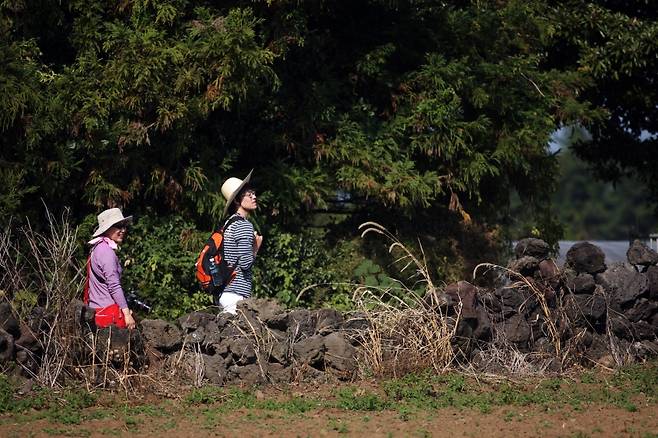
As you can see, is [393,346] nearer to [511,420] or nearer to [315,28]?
[511,420]

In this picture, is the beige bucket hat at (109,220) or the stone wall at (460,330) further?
the beige bucket hat at (109,220)

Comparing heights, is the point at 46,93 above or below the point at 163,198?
above

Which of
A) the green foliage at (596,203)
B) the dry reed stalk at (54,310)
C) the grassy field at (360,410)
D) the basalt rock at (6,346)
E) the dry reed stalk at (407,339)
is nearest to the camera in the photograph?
the grassy field at (360,410)

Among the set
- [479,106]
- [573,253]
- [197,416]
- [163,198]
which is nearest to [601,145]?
[479,106]

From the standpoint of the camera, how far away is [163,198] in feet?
38.7

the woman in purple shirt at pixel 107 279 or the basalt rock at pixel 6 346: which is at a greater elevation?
the woman in purple shirt at pixel 107 279

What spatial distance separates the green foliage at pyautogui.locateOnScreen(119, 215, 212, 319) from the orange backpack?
151cm

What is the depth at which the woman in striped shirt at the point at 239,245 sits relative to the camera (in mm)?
9812

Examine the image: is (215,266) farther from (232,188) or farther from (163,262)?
(163,262)

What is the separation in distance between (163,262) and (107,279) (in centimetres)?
227

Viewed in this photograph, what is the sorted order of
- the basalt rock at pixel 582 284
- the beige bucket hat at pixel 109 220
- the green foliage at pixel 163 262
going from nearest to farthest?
the beige bucket hat at pixel 109 220 < the basalt rock at pixel 582 284 < the green foliage at pixel 163 262

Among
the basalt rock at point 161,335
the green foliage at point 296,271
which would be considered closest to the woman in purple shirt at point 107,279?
the basalt rock at point 161,335

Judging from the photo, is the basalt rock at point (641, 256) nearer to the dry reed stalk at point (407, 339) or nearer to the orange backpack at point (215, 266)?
the dry reed stalk at point (407, 339)

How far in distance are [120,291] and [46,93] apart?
2698mm
